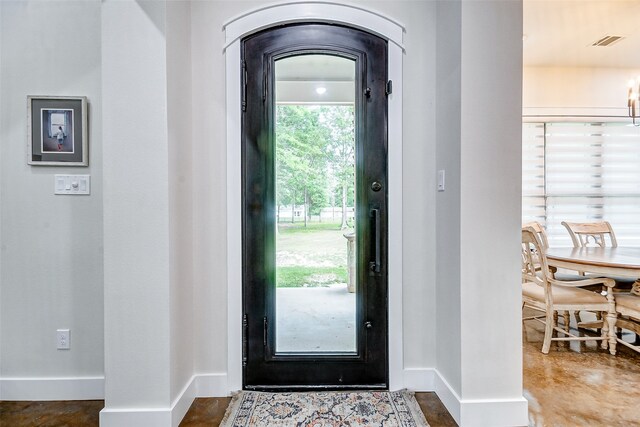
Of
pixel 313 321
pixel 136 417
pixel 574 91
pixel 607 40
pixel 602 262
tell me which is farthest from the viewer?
pixel 574 91

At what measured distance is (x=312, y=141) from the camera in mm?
2193

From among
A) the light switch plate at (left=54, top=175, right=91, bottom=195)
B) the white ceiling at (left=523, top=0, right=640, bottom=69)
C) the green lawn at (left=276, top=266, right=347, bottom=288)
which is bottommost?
the green lawn at (left=276, top=266, right=347, bottom=288)

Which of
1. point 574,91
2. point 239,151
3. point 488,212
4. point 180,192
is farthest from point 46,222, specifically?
point 574,91

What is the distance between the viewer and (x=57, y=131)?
6.70ft

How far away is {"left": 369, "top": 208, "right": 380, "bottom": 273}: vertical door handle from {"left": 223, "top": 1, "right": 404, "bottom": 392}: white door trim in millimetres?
80

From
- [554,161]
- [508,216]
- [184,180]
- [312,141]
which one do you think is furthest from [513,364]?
[554,161]

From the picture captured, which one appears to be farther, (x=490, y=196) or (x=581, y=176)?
(x=581, y=176)

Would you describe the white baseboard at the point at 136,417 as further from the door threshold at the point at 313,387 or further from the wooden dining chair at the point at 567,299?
the wooden dining chair at the point at 567,299

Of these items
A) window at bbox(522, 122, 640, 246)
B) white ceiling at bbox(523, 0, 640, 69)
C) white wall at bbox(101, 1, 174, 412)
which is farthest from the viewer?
window at bbox(522, 122, 640, 246)

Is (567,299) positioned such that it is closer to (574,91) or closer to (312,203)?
(312,203)

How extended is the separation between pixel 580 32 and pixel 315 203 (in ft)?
11.3

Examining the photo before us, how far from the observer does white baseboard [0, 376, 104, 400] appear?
204cm

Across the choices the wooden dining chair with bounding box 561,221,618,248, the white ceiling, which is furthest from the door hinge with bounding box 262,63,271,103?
the wooden dining chair with bounding box 561,221,618,248

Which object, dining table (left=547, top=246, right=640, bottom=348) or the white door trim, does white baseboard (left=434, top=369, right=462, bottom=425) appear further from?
dining table (left=547, top=246, right=640, bottom=348)
